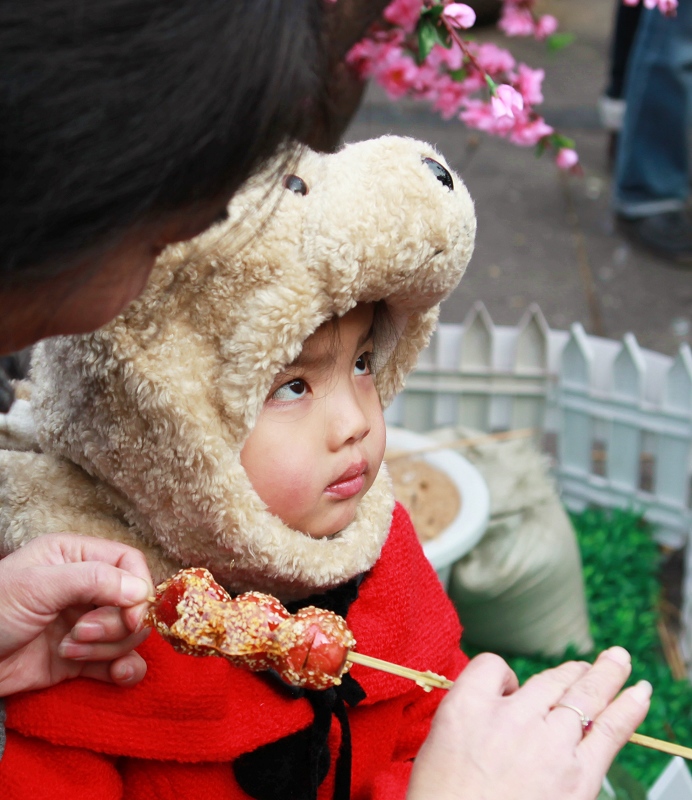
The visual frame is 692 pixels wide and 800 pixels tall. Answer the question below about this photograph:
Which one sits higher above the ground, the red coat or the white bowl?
the red coat

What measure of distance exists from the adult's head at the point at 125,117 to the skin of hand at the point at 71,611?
39 cm

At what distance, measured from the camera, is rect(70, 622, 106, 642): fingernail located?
116 cm

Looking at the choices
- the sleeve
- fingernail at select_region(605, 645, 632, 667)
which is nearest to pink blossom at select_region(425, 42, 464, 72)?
fingernail at select_region(605, 645, 632, 667)

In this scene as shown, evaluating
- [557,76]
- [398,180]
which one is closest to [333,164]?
[398,180]

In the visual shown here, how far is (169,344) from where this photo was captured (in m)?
1.19

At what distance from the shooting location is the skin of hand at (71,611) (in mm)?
1135

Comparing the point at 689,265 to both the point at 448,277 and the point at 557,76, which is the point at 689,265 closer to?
the point at 557,76

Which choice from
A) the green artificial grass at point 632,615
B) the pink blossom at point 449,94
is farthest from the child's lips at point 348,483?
the pink blossom at point 449,94

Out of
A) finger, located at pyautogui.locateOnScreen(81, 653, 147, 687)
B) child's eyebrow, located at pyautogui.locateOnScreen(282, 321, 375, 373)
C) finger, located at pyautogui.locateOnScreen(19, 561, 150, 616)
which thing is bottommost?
finger, located at pyautogui.locateOnScreen(81, 653, 147, 687)

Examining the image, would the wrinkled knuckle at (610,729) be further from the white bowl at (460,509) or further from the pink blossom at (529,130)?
the pink blossom at (529,130)

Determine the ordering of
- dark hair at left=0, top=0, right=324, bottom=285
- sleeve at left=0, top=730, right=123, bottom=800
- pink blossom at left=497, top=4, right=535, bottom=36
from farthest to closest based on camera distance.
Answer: pink blossom at left=497, top=4, right=535, bottom=36
sleeve at left=0, top=730, right=123, bottom=800
dark hair at left=0, top=0, right=324, bottom=285

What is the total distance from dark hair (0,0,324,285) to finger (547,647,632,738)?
0.75 meters

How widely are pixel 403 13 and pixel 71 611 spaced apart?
75.5 inches

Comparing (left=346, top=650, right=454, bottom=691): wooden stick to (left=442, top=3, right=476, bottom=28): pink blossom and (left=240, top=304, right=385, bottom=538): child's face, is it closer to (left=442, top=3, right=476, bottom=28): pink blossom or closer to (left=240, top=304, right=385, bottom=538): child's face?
(left=240, top=304, right=385, bottom=538): child's face
